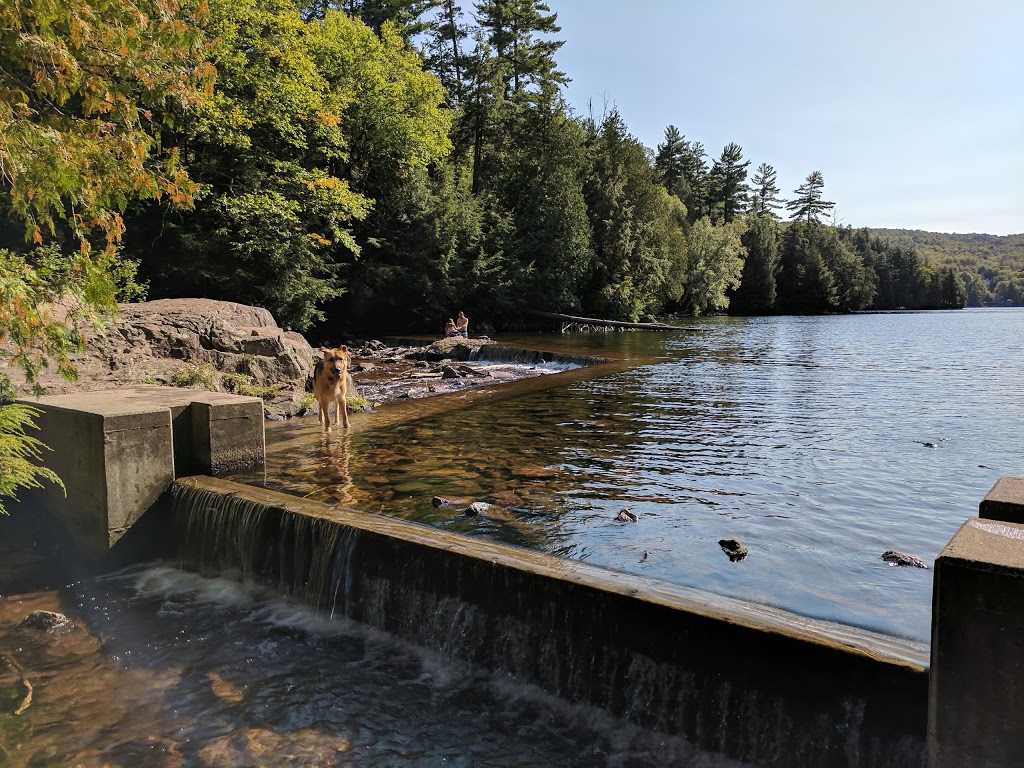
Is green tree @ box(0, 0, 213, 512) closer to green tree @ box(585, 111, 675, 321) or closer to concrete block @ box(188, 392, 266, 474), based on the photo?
concrete block @ box(188, 392, 266, 474)

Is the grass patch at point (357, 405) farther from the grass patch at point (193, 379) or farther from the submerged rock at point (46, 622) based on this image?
the submerged rock at point (46, 622)

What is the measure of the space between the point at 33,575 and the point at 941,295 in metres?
137

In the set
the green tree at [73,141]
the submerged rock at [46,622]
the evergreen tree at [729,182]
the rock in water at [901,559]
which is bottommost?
the submerged rock at [46,622]

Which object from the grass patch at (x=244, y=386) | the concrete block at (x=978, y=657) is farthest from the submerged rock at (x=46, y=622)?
the grass patch at (x=244, y=386)

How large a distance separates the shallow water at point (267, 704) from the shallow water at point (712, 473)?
155 cm

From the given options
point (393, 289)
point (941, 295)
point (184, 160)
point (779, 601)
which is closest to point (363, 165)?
point (393, 289)

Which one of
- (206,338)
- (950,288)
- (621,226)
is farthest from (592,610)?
(950,288)

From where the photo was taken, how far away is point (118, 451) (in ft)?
21.2

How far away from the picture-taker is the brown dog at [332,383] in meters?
10.7

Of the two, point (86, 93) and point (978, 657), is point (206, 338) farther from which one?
point (978, 657)

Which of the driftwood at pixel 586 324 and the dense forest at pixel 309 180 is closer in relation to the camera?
the dense forest at pixel 309 180

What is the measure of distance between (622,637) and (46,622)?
4.62 metres

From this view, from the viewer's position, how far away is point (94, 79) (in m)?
4.34

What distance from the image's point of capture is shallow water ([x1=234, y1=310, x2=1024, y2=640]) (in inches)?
224
